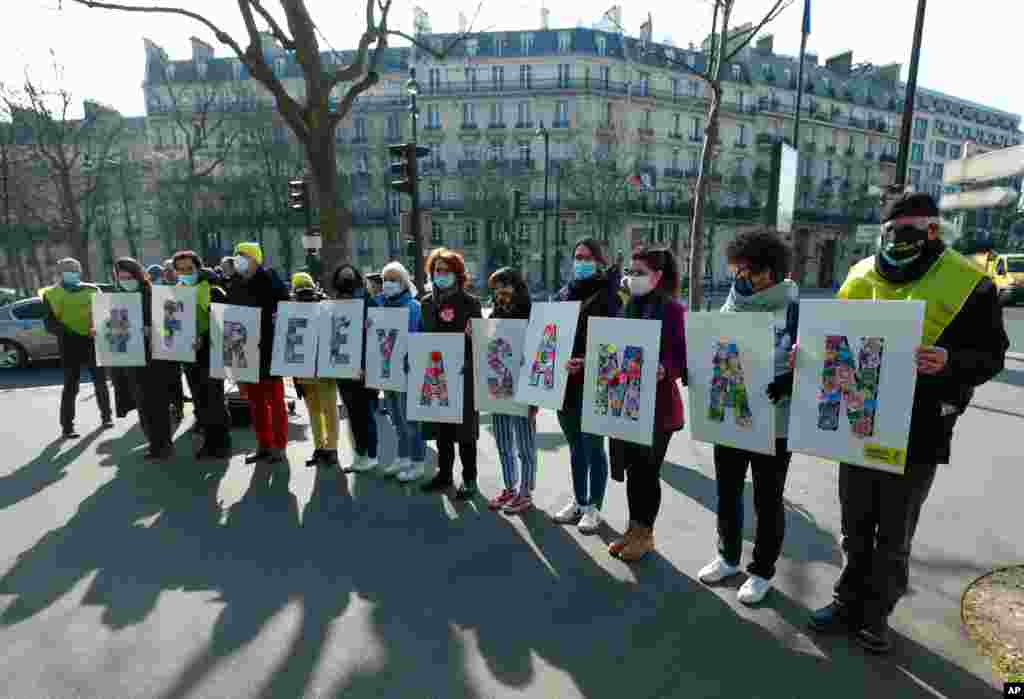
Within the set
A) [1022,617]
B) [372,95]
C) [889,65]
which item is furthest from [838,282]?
[1022,617]

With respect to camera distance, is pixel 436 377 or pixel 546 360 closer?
pixel 546 360

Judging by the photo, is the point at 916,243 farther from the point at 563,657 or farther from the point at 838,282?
the point at 838,282

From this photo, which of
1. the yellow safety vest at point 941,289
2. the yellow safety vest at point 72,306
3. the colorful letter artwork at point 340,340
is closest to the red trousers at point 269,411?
the colorful letter artwork at point 340,340

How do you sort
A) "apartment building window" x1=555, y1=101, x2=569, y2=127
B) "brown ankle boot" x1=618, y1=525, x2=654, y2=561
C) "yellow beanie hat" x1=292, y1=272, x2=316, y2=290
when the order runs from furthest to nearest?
"apartment building window" x1=555, y1=101, x2=569, y2=127 → "yellow beanie hat" x1=292, y1=272, x2=316, y2=290 → "brown ankle boot" x1=618, y1=525, x2=654, y2=561

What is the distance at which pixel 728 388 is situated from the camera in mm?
3105

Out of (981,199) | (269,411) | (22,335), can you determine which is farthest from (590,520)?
(22,335)

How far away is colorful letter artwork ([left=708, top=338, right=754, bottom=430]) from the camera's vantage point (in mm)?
3033

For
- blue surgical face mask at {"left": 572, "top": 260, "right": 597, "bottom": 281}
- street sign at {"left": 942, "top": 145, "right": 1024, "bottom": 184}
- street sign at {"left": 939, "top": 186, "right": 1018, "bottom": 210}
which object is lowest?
blue surgical face mask at {"left": 572, "top": 260, "right": 597, "bottom": 281}

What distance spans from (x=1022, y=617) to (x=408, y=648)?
3.36 metres

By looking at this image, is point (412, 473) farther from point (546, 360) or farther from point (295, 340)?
point (546, 360)

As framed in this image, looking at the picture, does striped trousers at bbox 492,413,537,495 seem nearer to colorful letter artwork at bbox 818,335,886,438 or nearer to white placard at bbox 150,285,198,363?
colorful letter artwork at bbox 818,335,886,438

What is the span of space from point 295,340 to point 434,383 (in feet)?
5.18

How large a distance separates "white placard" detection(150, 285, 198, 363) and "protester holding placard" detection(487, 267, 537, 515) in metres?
3.23

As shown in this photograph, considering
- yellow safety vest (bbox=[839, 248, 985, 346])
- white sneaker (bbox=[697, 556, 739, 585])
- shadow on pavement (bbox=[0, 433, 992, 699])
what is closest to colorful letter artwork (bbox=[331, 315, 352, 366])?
shadow on pavement (bbox=[0, 433, 992, 699])
